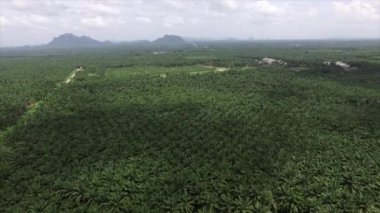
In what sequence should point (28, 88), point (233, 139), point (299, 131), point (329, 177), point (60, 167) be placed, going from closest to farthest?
point (329, 177), point (60, 167), point (233, 139), point (299, 131), point (28, 88)

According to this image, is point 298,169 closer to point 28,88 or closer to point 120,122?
point 120,122

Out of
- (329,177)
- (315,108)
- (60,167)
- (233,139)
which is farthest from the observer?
(315,108)

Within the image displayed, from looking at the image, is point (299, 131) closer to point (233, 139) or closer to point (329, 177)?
point (233, 139)

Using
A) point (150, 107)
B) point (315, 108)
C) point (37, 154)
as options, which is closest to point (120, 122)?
point (150, 107)

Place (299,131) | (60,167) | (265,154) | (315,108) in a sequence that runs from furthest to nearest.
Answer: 1. (315,108)
2. (299,131)
3. (265,154)
4. (60,167)

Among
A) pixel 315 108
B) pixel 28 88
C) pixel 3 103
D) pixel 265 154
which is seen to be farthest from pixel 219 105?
pixel 28 88

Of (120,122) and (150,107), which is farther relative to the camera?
(150,107)
